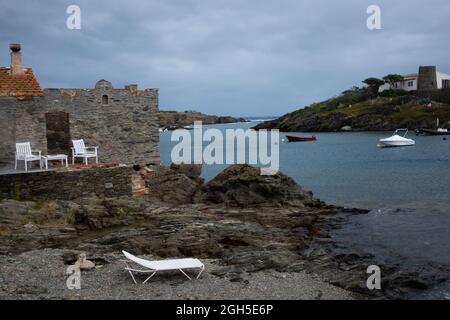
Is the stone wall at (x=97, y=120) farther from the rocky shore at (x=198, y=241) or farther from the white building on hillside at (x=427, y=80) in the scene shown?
the white building on hillside at (x=427, y=80)

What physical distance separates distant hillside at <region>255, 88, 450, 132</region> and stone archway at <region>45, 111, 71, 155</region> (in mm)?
89649

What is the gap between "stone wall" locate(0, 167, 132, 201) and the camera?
1766 centimetres

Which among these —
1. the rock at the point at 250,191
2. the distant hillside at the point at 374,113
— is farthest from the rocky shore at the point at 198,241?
the distant hillside at the point at 374,113

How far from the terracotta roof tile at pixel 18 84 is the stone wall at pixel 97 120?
0.23 meters

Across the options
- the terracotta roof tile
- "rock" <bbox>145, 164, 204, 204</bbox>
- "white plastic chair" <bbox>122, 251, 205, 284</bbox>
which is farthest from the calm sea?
the terracotta roof tile

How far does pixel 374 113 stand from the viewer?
111m

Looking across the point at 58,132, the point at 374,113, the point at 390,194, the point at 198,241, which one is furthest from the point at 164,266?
the point at 374,113

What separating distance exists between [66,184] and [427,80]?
117 m

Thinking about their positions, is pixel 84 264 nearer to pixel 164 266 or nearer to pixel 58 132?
pixel 164 266

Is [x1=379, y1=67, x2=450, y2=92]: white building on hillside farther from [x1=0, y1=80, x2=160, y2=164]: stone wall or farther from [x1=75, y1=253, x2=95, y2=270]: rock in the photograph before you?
[x1=75, y1=253, x2=95, y2=270]: rock

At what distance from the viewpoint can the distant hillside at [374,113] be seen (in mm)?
100875

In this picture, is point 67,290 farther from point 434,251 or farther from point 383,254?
point 434,251

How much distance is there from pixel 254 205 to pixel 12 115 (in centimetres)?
1138
